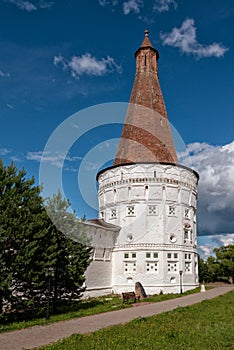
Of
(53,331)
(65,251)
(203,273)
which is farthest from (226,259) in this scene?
(53,331)

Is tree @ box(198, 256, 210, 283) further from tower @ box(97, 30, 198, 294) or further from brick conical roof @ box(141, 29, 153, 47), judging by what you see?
brick conical roof @ box(141, 29, 153, 47)

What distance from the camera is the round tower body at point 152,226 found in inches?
A: 1105

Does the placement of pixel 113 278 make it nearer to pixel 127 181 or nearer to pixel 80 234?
pixel 127 181

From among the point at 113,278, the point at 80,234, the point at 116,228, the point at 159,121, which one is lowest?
the point at 113,278

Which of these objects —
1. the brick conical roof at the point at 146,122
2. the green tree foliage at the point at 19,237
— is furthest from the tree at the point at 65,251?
the brick conical roof at the point at 146,122

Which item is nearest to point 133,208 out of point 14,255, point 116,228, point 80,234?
point 116,228

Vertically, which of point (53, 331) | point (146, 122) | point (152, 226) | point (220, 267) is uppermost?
point (146, 122)

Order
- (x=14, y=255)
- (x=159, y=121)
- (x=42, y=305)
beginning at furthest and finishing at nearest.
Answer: (x=159, y=121) < (x=42, y=305) < (x=14, y=255)

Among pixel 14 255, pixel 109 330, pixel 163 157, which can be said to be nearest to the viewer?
pixel 109 330

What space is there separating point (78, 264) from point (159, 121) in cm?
2007

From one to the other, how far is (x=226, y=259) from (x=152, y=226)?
18.3 metres

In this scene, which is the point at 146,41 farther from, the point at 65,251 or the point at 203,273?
the point at 203,273

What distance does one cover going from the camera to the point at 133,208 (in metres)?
29.5

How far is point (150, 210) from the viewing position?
95.9 ft
